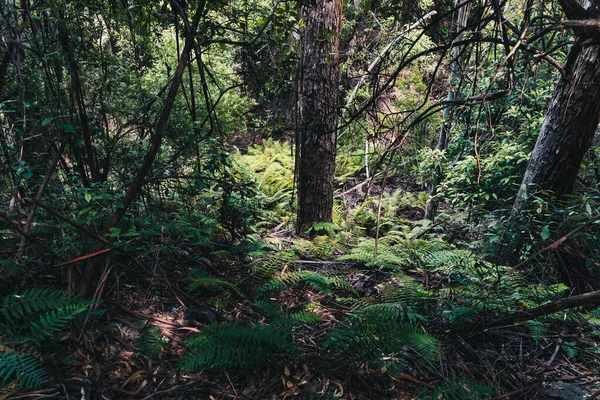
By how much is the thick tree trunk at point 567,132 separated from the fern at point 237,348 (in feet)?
10.2

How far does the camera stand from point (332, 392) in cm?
217

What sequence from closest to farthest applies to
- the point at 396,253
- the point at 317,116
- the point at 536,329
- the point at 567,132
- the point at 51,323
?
the point at 51,323, the point at 536,329, the point at 567,132, the point at 396,253, the point at 317,116

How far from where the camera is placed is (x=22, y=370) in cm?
185

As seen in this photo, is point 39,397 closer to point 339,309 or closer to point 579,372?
point 339,309

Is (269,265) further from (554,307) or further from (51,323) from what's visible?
(554,307)

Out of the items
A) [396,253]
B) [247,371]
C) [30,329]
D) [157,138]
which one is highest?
[157,138]

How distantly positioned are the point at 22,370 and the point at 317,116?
4.11 meters

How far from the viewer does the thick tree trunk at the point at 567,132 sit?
382 centimetres

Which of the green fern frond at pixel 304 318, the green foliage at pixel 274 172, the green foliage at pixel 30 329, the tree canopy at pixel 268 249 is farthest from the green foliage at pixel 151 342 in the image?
the green foliage at pixel 274 172

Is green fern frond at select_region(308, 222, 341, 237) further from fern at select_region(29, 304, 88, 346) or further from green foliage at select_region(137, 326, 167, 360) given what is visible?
fern at select_region(29, 304, 88, 346)

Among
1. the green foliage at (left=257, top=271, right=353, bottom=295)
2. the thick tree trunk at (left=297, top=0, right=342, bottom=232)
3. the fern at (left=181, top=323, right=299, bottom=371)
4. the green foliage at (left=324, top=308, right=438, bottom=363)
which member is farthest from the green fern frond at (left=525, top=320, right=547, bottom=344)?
the thick tree trunk at (left=297, top=0, right=342, bottom=232)

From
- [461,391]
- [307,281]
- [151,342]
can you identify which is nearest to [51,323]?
[151,342]

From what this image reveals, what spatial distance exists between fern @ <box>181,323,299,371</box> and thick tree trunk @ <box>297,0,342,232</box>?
290cm

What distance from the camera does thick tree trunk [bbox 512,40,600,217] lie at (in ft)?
12.5
